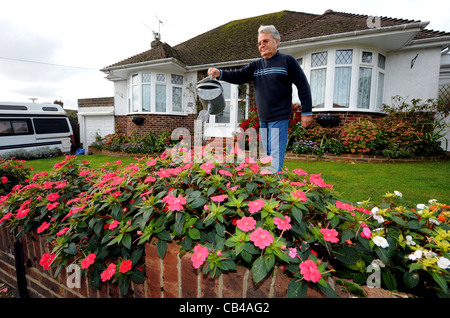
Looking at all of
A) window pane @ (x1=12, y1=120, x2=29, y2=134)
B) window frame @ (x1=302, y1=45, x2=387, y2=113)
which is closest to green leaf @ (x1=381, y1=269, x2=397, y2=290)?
window frame @ (x1=302, y1=45, x2=387, y2=113)

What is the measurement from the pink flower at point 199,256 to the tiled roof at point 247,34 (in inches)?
328

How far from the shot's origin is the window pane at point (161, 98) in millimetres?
10563

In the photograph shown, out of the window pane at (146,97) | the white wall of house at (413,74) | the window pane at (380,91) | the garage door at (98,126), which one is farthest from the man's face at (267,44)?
the garage door at (98,126)

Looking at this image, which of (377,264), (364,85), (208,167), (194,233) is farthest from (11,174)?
(364,85)

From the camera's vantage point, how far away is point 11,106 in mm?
9781

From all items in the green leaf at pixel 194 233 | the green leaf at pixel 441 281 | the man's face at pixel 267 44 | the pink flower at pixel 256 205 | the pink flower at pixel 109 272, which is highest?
the man's face at pixel 267 44

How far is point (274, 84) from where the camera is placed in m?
2.46

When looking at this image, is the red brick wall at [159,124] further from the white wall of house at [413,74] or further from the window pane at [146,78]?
the white wall of house at [413,74]

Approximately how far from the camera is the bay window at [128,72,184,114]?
412 inches

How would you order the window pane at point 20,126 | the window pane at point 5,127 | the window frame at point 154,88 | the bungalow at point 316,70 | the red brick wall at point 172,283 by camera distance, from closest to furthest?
the red brick wall at point 172,283 < the bungalow at point 316,70 < the window pane at point 5,127 < the window pane at point 20,126 < the window frame at point 154,88

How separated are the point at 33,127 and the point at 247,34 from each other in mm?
11412

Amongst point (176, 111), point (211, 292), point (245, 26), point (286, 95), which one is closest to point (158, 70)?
point (176, 111)

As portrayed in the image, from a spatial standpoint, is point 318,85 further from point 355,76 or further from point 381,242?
point 381,242

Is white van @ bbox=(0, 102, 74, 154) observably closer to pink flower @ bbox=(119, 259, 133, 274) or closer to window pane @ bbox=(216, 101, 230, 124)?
window pane @ bbox=(216, 101, 230, 124)
